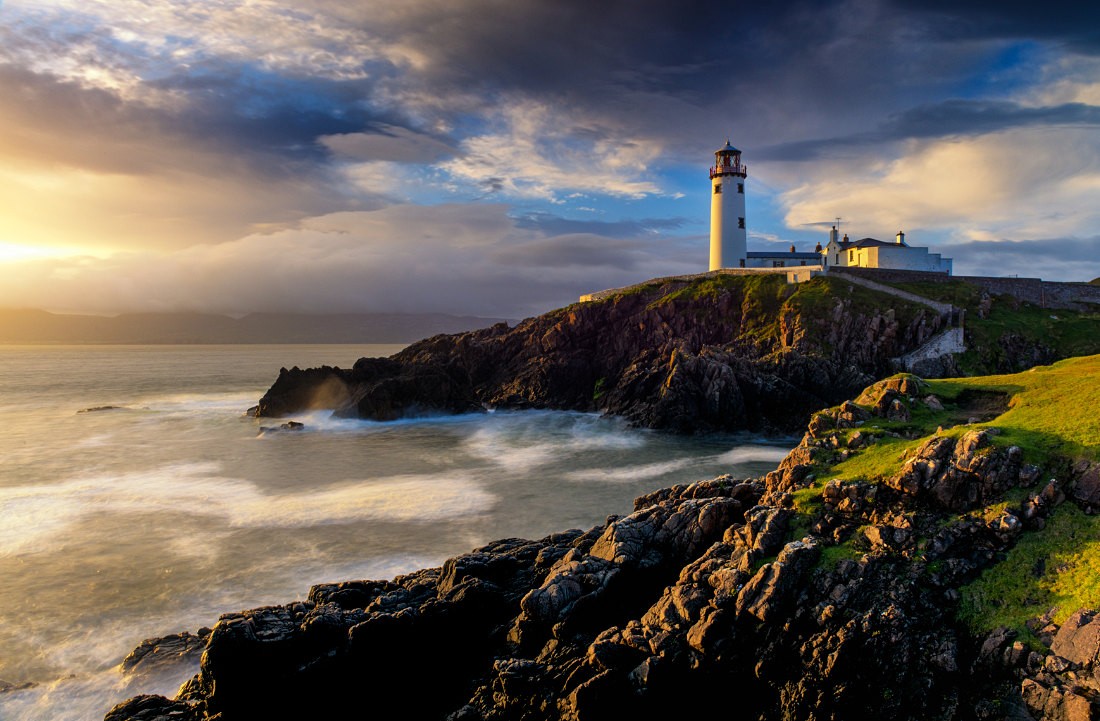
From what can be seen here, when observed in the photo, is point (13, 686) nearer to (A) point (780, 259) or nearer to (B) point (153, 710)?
(B) point (153, 710)

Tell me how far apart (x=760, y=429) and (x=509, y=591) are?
43501mm

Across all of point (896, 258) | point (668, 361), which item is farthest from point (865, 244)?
point (668, 361)

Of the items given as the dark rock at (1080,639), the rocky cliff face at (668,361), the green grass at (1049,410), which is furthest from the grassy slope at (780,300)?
the dark rock at (1080,639)

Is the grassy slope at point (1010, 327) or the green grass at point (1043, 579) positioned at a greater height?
the grassy slope at point (1010, 327)

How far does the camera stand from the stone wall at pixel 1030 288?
2879 inches

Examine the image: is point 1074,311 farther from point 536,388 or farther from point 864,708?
point 864,708

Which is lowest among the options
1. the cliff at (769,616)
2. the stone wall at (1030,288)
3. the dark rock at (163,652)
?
the dark rock at (163,652)

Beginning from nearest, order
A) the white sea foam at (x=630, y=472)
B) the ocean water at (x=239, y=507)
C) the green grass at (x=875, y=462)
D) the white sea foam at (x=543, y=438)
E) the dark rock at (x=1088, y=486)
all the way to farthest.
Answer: the dark rock at (x=1088, y=486) < the green grass at (x=875, y=462) < the ocean water at (x=239, y=507) < the white sea foam at (x=630, y=472) < the white sea foam at (x=543, y=438)

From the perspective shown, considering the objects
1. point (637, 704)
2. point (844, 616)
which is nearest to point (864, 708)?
point (844, 616)

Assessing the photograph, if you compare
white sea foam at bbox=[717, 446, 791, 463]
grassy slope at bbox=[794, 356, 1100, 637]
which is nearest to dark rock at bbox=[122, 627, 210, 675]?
grassy slope at bbox=[794, 356, 1100, 637]

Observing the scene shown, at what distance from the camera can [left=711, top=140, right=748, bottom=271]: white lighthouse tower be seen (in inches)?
3642

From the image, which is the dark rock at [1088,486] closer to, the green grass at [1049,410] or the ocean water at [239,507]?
the green grass at [1049,410]

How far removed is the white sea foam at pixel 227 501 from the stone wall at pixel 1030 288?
6219cm

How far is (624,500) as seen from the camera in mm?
35969
